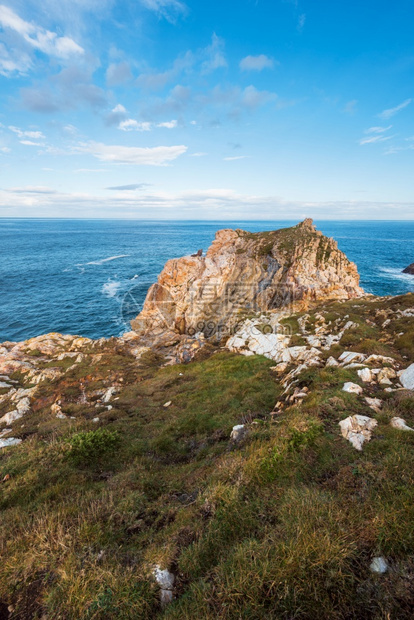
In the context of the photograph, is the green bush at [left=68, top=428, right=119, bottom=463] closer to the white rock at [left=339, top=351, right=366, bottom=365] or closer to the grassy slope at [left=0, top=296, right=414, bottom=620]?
the grassy slope at [left=0, top=296, right=414, bottom=620]

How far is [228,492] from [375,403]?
Answer: 22.0 ft

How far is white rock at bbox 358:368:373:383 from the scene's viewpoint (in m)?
11.6

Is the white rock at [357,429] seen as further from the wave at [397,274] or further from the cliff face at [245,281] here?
the wave at [397,274]

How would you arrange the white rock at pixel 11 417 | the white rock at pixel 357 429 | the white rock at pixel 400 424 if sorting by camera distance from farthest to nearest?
1. the white rock at pixel 11 417
2. the white rock at pixel 400 424
3. the white rock at pixel 357 429

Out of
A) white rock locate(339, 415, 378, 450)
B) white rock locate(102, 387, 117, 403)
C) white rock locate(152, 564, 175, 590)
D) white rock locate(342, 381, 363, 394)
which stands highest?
white rock locate(339, 415, 378, 450)

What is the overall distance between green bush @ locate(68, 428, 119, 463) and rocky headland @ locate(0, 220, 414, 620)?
8 cm

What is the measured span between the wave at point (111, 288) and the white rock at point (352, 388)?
60.3 metres

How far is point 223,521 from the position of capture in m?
A: 5.67

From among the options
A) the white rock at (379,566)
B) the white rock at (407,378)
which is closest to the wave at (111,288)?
the white rock at (407,378)

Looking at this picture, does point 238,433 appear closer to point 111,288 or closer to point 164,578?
point 164,578

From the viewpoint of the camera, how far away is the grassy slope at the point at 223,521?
393 cm

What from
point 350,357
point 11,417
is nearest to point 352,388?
point 350,357

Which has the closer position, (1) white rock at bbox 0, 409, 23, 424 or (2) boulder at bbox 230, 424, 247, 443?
(2) boulder at bbox 230, 424, 247, 443

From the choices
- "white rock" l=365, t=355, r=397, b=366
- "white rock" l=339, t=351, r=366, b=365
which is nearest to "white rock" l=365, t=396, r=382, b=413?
"white rock" l=365, t=355, r=397, b=366
